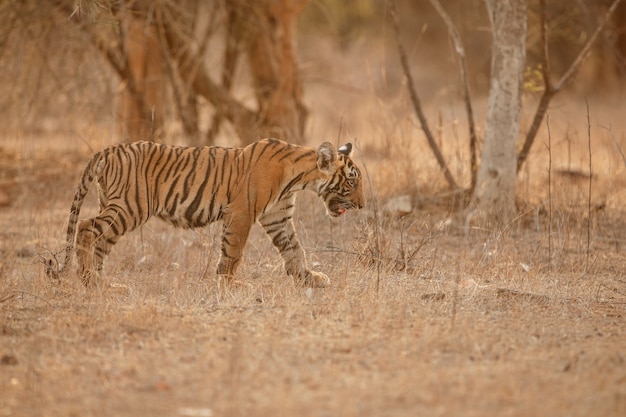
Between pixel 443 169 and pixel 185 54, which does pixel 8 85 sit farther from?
pixel 443 169

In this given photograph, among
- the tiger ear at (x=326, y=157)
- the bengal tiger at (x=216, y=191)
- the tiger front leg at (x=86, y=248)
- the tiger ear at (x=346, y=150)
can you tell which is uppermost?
the tiger ear at (x=346, y=150)

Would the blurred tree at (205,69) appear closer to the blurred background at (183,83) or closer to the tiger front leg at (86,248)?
the blurred background at (183,83)

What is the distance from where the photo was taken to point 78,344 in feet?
16.6

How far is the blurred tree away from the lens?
1176 centimetres

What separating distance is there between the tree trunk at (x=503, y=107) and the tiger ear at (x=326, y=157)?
238 cm

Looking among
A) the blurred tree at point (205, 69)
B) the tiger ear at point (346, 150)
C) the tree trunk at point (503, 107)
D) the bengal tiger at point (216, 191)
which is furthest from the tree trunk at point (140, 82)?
the tiger ear at point (346, 150)

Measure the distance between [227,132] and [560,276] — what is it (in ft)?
20.3

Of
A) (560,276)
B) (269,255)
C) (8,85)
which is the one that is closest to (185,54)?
(8,85)

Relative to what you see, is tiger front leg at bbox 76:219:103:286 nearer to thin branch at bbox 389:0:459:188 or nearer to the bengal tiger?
the bengal tiger

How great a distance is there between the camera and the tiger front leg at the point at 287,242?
22.4ft

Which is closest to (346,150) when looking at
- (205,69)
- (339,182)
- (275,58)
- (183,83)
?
(339,182)

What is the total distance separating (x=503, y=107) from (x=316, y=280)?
3105mm

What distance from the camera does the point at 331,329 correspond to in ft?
17.6

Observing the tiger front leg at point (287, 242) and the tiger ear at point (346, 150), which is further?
the tiger ear at point (346, 150)
